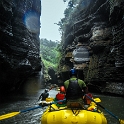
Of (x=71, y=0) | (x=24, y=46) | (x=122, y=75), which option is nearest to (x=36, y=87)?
(x=24, y=46)

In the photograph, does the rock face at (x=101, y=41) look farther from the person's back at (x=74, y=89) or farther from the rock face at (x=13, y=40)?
the person's back at (x=74, y=89)

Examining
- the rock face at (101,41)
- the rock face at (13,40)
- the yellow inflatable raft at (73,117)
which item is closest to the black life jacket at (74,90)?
the yellow inflatable raft at (73,117)

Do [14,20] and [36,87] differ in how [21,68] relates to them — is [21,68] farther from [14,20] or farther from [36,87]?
[36,87]

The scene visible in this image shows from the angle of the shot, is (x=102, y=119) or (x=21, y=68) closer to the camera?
(x=102, y=119)

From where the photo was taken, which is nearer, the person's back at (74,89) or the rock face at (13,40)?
the person's back at (74,89)

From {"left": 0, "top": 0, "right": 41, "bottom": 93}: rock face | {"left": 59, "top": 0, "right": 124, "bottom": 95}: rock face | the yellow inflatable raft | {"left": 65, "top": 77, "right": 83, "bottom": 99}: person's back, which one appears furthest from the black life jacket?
{"left": 59, "top": 0, "right": 124, "bottom": 95}: rock face

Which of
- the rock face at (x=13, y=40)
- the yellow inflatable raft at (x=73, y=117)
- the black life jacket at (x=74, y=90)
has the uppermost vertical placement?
the rock face at (x=13, y=40)

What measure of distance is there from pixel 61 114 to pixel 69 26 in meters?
34.3

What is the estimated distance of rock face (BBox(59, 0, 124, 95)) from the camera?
782 inches

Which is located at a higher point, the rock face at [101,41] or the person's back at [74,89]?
the rock face at [101,41]

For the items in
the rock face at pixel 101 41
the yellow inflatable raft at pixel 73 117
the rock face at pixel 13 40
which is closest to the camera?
the yellow inflatable raft at pixel 73 117

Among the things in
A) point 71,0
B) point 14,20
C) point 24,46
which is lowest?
point 24,46

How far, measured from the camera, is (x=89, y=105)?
6727 millimetres

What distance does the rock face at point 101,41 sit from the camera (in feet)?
65.2
